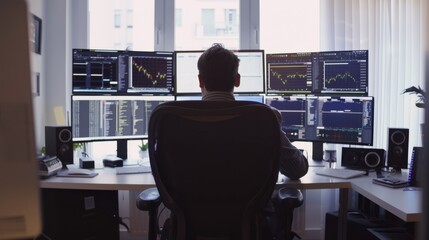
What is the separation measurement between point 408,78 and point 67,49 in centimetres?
254

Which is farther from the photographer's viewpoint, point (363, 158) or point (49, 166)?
point (363, 158)

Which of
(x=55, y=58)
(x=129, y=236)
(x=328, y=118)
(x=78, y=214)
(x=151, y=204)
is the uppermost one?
(x=55, y=58)

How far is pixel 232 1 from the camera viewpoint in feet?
10.1

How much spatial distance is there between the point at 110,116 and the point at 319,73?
1326 mm

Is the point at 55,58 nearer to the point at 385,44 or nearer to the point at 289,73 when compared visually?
the point at 289,73

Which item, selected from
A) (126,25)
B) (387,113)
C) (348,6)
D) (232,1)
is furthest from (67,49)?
(387,113)

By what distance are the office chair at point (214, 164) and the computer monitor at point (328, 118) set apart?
1080mm

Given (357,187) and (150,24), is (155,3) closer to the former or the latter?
(150,24)

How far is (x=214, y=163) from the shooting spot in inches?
55.5

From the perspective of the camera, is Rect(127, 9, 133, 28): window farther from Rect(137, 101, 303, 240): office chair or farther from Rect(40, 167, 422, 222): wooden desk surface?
Rect(137, 101, 303, 240): office chair

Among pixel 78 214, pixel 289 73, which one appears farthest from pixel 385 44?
pixel 78 214

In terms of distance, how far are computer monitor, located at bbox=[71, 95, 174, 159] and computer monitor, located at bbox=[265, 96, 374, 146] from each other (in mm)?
784

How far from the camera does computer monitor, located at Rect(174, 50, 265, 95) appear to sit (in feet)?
8.30

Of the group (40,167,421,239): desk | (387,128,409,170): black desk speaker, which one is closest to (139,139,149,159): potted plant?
(40,167,421,239): desk
